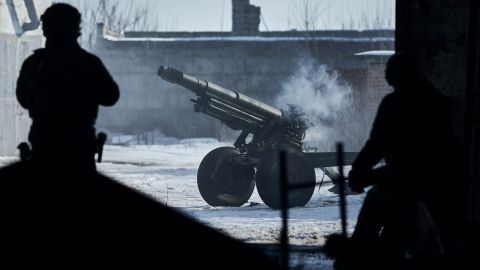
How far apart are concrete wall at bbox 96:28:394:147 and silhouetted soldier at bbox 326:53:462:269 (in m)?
23.6

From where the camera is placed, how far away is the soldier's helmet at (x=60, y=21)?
5387mm

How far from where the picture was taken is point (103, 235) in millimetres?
5734

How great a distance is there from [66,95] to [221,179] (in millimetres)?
7543

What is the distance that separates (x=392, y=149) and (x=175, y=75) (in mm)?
8131

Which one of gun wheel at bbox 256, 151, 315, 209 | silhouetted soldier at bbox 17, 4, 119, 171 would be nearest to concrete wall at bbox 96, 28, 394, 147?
gun wheel at bbox 256, 151, 315, 209

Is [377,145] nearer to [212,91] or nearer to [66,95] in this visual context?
[66,95]

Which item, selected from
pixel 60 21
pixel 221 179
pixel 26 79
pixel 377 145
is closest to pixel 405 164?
pixel 377 145

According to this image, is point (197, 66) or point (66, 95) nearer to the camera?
point (66, 95)

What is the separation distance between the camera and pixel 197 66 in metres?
30.0

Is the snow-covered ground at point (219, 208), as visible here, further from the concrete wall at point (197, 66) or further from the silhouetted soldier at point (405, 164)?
the concrete wall at point (197, 66)

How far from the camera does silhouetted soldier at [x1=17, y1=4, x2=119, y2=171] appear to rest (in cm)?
541

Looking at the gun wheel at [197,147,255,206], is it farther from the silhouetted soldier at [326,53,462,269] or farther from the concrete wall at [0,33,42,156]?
the silhouetted soldier at [326,53,462,269]

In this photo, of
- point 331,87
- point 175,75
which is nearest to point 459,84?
point 175,75

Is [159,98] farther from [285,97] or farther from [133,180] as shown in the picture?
[133,180]
